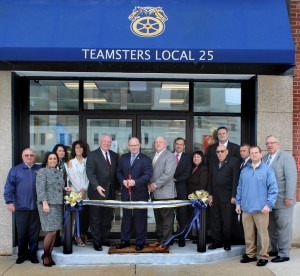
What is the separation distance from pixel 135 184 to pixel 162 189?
527mm

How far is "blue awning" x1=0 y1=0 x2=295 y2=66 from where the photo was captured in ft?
20.5

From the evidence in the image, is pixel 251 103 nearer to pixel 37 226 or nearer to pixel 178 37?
pixel 178 37

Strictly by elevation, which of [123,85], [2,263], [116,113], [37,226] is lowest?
[2,263]

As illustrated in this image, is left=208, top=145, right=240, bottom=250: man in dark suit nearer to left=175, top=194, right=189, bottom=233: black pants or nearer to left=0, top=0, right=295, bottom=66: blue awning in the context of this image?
left=175, top=194, right=189, bottom=233: black pants

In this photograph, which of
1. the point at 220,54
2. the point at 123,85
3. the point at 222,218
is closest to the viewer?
the point at 220,54

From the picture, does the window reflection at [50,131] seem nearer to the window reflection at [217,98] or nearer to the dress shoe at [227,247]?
the window reflection at [217,98]

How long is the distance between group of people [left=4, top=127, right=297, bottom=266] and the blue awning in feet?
4.65

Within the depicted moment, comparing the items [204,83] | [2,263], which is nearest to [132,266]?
[2,263]

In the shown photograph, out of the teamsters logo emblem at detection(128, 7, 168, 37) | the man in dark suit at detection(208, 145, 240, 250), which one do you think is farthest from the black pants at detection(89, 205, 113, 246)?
the teamsters logo emblem at detection(128, 7, 168, 37)

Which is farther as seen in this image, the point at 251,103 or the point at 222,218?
the point at 251,103

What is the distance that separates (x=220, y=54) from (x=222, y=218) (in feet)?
8.89

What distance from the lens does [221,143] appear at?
718cm

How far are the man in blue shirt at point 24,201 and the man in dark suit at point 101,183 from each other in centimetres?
89

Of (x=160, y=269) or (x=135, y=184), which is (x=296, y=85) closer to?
(x=135, y=184)
